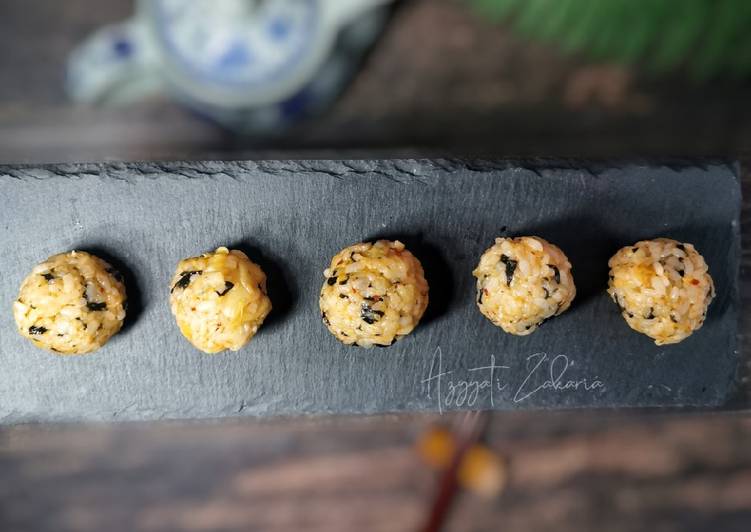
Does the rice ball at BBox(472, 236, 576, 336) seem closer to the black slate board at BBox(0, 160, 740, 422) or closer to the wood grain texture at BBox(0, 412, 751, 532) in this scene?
the black slate board at BBox(0, 160, 740, 422)

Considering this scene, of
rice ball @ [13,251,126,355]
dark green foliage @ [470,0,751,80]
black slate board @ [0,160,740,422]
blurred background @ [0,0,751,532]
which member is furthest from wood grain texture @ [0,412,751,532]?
dark green foliage @ [470,0,751,80]

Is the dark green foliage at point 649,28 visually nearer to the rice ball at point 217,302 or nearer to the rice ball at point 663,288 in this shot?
the rice ball at point 663,288

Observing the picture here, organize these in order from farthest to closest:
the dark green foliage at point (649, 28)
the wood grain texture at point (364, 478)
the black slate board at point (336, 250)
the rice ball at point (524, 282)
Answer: the wood grain texture at point (364, 478)
the dark green foliage at point (649, 28)
the black slate board at point (336, 250)
the rice ball at point (524, 282)

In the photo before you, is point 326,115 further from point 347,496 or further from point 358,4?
point 347,496

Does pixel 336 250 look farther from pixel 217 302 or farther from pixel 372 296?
pixel 217 302

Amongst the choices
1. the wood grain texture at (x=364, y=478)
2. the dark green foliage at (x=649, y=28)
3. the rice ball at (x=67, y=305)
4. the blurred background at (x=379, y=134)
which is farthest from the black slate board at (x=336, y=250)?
the wood grain texture at (x=364, y=478)

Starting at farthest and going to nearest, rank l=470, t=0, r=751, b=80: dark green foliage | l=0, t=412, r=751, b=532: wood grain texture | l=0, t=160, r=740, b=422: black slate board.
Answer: l=0, t=412, r=751, b=532: wood grain texture < l=470, t=0, r=751, b=80: dark green foliage < l=0, t=160, r=740, b=422: black slate board
